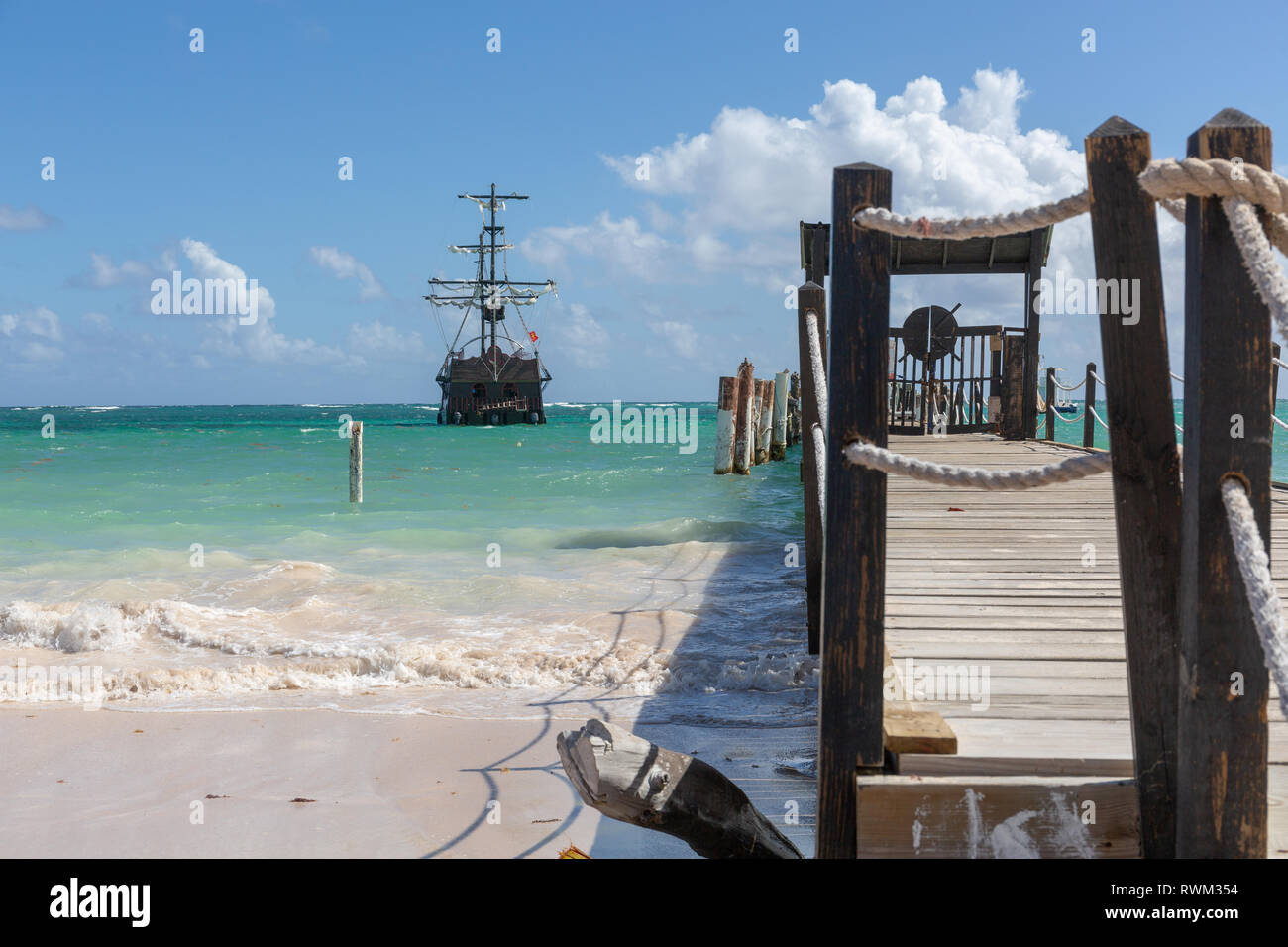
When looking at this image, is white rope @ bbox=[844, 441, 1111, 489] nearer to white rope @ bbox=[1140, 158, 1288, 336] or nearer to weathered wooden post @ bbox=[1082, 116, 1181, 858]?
weathered wooden post @ bbox=[1082, 116, 1181, 858]

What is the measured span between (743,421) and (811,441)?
15367 mm

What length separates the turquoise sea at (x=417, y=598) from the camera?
236 inches

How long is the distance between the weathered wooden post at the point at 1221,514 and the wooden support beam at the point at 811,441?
301 centimetres

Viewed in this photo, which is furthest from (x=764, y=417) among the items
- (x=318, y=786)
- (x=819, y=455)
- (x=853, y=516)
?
(x=853, y=516)

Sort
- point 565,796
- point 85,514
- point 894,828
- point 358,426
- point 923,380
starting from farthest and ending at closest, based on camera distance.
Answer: point 358,426, point 85,514, point 923,380, point 565,796, point 894,828

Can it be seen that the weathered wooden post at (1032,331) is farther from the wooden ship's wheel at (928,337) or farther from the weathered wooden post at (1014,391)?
the wooden ship's wheel at (928,337)

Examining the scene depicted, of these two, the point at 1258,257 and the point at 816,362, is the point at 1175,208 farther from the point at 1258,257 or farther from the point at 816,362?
the point at 816,362

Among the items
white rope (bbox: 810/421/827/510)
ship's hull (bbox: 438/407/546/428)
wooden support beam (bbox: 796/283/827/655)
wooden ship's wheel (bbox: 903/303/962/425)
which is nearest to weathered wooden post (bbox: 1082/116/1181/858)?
white rope (bbox: 810/421/827/510)

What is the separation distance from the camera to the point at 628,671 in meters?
6.16

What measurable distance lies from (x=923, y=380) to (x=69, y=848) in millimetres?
12790

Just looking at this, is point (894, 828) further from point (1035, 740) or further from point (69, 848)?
point (69, 848)

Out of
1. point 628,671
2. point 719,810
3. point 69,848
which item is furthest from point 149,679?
point 719,810

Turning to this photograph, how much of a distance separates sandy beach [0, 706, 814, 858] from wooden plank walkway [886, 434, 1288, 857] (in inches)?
42.9

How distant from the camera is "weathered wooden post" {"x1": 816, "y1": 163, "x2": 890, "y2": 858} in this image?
6.18 feet
